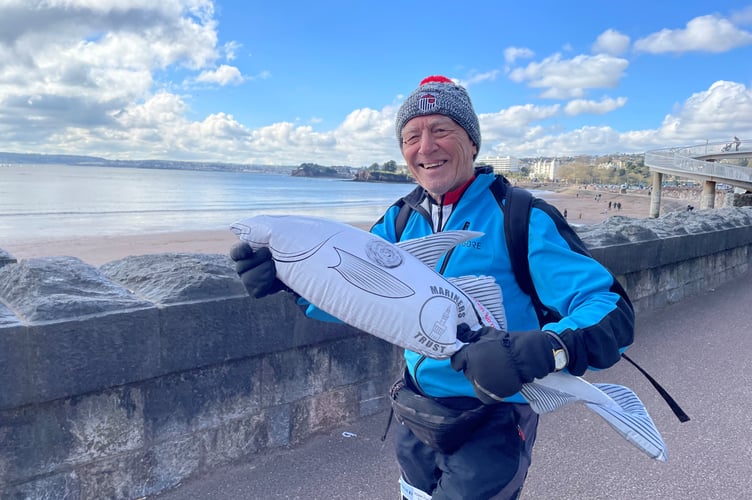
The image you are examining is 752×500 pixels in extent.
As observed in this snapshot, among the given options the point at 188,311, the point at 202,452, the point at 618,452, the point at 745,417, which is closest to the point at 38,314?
the point at 188,311

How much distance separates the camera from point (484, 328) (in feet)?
5.49

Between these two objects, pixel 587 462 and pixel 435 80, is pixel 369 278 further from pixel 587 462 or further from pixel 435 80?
pixel 587 462

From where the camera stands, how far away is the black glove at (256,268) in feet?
6.23

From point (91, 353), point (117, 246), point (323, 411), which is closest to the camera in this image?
point (91, 353)

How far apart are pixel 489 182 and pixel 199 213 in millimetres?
32058

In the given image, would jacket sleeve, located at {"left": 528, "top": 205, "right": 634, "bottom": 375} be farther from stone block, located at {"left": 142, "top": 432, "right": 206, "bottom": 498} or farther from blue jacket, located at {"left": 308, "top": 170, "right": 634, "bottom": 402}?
stone block, located at {"left": 142, "top": 432, "right": 206, "bottom": 498}

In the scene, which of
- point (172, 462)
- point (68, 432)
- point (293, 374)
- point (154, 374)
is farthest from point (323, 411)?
point (68, 432)

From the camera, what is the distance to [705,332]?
18.9 feet

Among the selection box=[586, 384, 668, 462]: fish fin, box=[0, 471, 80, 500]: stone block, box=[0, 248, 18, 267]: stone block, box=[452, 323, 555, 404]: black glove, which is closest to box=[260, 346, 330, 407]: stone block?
box=[0, 471, 80, 500]: stone block

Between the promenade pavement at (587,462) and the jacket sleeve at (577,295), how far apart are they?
5.29 feet

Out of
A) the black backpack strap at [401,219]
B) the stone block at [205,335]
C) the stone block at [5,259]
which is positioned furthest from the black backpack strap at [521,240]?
the stone block at [5,259]

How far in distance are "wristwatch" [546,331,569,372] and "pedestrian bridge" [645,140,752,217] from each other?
1663 inches

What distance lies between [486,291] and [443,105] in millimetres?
713

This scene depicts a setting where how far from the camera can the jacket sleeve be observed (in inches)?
61.9
